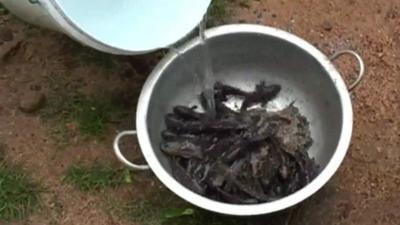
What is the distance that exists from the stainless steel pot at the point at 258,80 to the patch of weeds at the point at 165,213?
0.40 ft

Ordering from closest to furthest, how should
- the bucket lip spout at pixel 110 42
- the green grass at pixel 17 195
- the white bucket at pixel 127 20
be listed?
the bucket lip spout at pixel 110 42 < the white bucket at pixel 127 20 < the green grass at pixel 17 195

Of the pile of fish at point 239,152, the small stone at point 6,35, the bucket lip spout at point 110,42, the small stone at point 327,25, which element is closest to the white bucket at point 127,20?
the bucket lip spout at point 110,42

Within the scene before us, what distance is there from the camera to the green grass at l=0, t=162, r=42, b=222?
2203mm

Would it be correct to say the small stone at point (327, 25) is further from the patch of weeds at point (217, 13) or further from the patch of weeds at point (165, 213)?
the patch of weeds at point (165, 213)

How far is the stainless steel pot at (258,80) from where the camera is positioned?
6.73ft

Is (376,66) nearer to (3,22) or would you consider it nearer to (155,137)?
(155,137)

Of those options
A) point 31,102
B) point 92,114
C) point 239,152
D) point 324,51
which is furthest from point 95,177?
point 324,51

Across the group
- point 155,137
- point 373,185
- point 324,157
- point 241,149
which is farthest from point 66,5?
point 373,185

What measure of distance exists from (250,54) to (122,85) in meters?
0.39

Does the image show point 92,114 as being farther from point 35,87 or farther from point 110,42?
point 110,42

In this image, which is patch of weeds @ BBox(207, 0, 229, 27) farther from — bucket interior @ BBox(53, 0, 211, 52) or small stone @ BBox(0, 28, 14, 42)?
small stone @ BBox(0, 28, 14, 42)

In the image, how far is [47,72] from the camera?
2445 mm

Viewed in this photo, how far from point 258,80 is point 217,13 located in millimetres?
295

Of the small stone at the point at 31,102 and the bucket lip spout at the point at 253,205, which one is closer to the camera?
the bucket lip spout at the point at 253,205
